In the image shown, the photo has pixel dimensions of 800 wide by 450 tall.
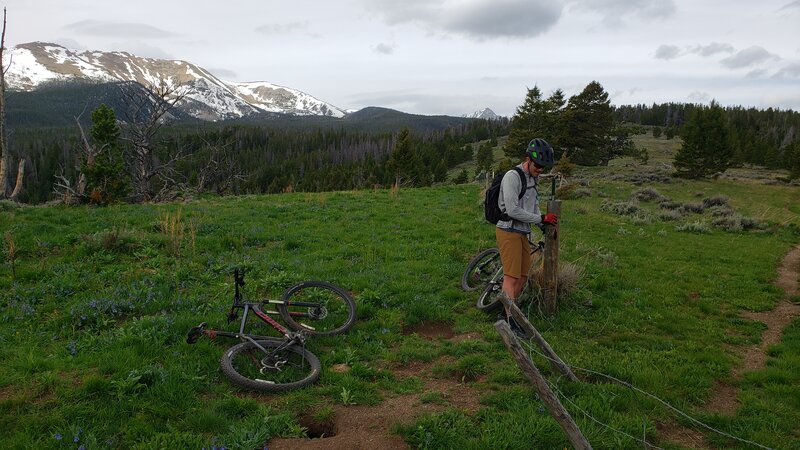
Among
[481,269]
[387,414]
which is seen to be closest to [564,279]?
[481,269]

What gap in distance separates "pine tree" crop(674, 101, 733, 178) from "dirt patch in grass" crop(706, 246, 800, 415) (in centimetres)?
3371

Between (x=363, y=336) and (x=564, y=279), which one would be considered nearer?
(x=363, y=336)

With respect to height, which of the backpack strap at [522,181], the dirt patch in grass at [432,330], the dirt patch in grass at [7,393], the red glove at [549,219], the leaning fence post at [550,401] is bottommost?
the dirt patch in grass at [432,330]

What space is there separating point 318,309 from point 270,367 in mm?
1813

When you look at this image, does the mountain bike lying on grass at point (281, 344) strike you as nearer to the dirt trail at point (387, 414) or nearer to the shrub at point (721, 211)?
the dirt trail at point (387, 414)

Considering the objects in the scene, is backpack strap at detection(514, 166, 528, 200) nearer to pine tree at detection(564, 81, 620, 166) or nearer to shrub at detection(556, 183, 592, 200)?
shrub at detection(556, 183, 592, 200)

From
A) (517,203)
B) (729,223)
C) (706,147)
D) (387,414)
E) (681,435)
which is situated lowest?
(681,435)

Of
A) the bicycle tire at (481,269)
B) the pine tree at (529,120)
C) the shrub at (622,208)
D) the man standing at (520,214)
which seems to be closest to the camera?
the man standing at (520,214)

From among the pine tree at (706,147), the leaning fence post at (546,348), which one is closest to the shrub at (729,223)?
the leaning fence post at (546,348)

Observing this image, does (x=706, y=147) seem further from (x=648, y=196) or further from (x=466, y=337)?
(x=466, y=337)

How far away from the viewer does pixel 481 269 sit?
10.0 meters

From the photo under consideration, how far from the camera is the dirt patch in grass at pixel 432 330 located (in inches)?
300

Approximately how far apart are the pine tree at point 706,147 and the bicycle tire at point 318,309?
4554 cm

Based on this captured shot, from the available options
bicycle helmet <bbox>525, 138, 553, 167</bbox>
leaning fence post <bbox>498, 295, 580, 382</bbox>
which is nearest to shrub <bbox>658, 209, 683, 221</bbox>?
bicycle helmet <bbox>525, 138, 553, 167</bbox>
